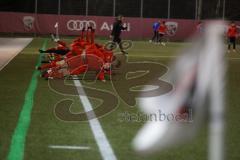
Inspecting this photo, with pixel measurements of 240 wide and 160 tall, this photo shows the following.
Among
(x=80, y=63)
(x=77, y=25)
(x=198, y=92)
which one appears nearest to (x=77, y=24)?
(x=77, y=25)

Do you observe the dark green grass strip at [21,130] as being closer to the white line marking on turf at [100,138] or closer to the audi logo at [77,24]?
the white line marking on turf at [100,138]

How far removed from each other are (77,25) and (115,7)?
14.8ft

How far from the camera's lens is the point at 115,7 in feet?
149

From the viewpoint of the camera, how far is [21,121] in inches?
299

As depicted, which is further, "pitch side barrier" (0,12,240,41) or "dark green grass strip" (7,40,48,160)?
"pitch side barrier" (0,12,240,41)

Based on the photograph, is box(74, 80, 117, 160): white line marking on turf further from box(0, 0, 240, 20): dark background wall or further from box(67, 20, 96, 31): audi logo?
box(0, 0, 240, 20): dark background wall

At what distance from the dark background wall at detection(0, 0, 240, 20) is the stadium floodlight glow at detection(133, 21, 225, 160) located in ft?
141

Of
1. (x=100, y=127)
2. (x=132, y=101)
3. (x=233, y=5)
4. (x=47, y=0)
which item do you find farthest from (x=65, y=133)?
(x=233, y=5)

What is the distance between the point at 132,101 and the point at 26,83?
3550 millimetres

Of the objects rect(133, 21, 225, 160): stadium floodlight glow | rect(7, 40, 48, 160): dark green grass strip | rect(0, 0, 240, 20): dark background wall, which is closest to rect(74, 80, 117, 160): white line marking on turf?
rect(7, 40, 48, 160): dark green grass strip

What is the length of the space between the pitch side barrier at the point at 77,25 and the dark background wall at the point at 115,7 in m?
1.39

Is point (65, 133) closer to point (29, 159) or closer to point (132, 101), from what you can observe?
point (29, 159)

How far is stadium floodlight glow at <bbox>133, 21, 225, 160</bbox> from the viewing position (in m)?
1.50

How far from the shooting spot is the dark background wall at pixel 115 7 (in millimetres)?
43906
